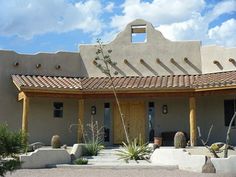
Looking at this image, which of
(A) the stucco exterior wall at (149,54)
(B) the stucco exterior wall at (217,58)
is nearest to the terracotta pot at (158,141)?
(A) the stucco exterior wall at (149,54)

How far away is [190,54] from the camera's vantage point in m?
20.9

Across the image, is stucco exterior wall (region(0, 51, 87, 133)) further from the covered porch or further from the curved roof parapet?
the curved roof parapet

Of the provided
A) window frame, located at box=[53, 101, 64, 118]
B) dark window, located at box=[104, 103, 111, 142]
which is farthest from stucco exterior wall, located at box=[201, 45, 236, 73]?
window frame, located at box=[53, 101, 64, 118]

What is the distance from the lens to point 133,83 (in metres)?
19.7

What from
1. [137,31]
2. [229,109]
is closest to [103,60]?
[137,31]

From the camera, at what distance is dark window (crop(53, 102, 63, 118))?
20977 mm

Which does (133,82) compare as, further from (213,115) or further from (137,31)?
(213,115)

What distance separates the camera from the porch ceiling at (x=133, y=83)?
18.1 metres

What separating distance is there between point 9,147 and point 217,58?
14.1 meters

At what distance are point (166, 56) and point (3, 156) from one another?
14002 mm

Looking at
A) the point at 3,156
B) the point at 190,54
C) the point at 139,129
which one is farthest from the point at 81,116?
the point at 3,156

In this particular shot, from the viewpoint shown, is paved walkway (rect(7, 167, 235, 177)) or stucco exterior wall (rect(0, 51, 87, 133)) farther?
stucco exterior wall (rect(0, 51, 87, 133))

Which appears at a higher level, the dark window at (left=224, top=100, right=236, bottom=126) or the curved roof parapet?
the curved roof parapet

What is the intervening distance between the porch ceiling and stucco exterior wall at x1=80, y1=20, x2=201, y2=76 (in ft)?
1.66
